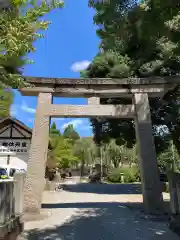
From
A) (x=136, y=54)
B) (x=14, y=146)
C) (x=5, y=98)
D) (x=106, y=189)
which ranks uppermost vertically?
(x=136, y=54)

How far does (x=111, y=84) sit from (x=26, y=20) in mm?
6237

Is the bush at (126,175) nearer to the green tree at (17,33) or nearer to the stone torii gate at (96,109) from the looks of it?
the stone torii gate at (96,109)

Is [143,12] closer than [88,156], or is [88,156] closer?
[143,12]

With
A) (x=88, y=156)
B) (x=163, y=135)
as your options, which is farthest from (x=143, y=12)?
(x=88, y=156)

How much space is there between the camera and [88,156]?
47094 millimetres

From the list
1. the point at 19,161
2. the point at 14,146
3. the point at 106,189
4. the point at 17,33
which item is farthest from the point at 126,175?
the point at 17,33

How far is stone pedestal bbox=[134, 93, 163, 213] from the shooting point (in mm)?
9148

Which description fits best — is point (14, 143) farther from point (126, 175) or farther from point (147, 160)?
point (126, 175)

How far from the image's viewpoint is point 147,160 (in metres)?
9.60

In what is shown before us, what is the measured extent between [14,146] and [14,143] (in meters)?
0.20

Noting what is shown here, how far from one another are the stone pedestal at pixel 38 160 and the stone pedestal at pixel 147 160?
3754mm

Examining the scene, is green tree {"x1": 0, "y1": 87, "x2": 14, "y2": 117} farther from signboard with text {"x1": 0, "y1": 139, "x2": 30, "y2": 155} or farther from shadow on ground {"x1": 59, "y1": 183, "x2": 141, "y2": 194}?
shadow on ground {"x1": 59, "y1": 183, "x2": 141, "y2": 194}

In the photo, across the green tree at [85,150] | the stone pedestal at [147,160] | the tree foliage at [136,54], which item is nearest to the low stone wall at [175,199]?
the stone pedestal at [147,160]

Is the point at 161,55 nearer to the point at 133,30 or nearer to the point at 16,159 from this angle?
the point at 133,30
